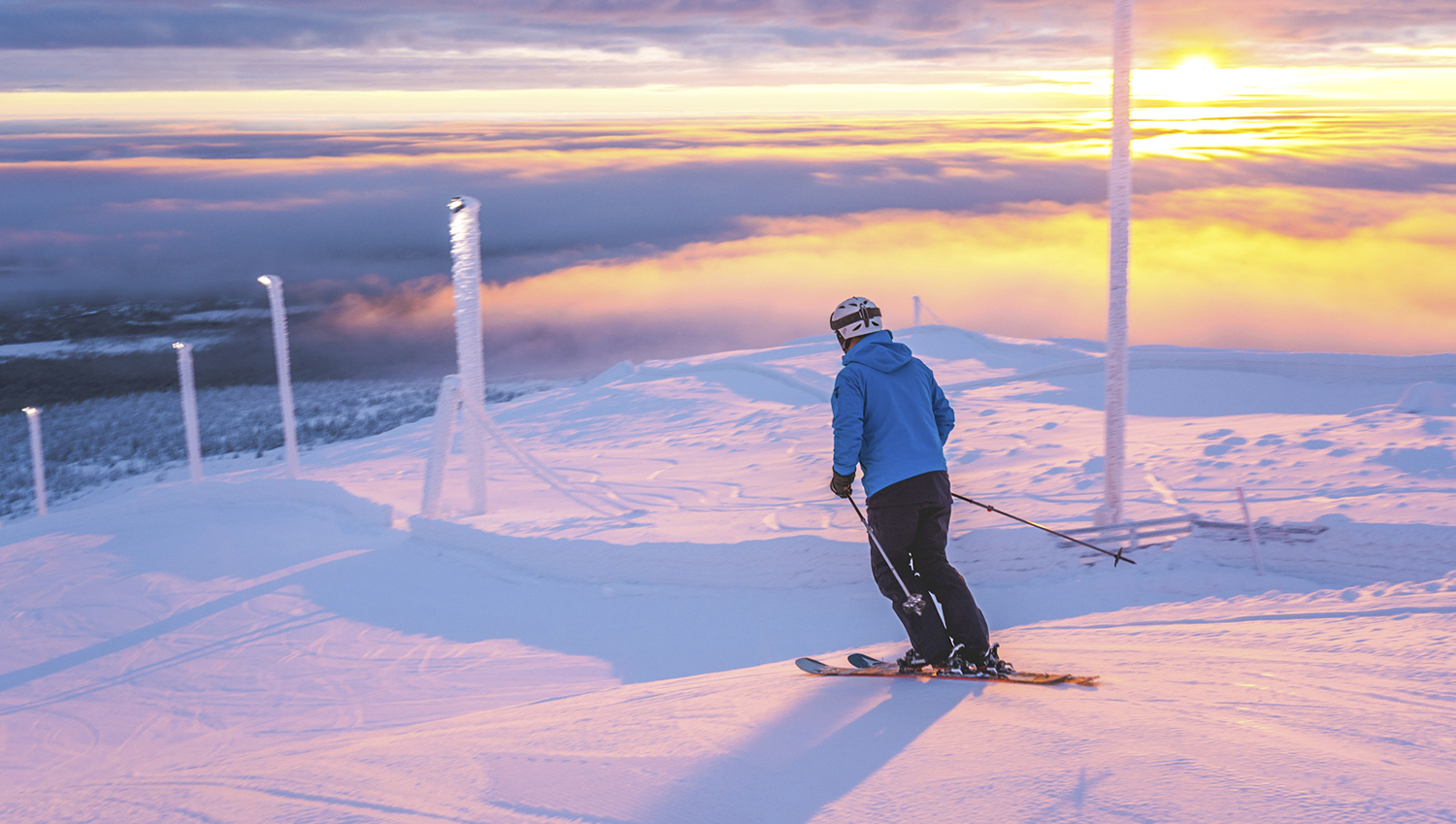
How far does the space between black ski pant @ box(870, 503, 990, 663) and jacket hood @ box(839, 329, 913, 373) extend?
66 cm

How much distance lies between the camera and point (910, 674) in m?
4.70

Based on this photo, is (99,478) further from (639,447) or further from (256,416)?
(639,447)

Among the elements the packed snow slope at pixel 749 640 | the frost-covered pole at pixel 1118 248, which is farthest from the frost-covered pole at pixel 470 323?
the frost-covered pole at pixel 1118 248

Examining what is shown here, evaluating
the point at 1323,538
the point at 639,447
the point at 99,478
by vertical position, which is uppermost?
the point at 1323,538

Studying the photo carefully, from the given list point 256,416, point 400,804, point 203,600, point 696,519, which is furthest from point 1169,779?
point 256,416

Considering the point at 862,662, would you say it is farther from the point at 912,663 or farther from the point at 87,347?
the point at 87,347

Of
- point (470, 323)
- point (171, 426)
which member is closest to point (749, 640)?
point (470, 323)

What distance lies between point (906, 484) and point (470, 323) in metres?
8.76

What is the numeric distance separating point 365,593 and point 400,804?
19.7 feet

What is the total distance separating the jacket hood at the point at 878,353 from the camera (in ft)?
15.4

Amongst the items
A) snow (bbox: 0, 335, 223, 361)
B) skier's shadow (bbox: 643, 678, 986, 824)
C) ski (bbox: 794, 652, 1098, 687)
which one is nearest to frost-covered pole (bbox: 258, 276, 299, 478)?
ski (bbox: 794, 652, 1098, 687)

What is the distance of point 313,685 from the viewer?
281 inches

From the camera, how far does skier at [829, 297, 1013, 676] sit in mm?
4629

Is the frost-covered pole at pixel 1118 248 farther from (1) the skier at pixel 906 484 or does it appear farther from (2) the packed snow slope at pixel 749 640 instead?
(1) the skier at pixel 906 484
